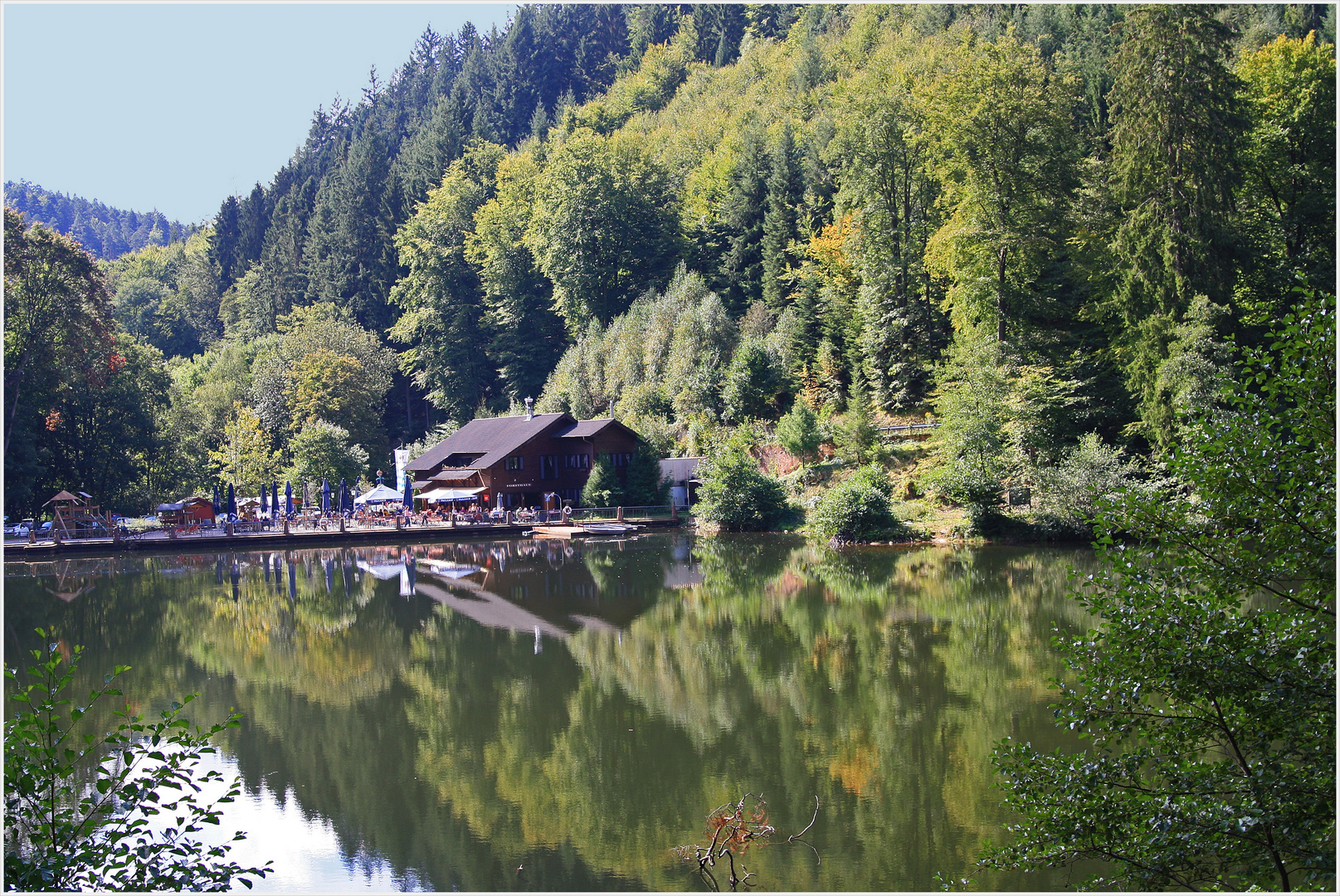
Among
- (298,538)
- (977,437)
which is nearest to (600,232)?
(298,538)

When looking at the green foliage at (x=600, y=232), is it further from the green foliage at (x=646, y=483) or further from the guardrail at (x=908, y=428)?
the guardrail at (x=908, y=428)

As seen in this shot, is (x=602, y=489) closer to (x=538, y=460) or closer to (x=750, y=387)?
(x=538, y=460)

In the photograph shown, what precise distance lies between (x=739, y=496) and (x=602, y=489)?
7.69 m

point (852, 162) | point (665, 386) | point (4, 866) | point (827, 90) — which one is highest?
point (827, 90)

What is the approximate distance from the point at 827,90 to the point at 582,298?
2071 cm

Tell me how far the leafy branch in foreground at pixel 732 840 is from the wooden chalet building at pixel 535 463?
114ft

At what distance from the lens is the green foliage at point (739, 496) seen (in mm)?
39031

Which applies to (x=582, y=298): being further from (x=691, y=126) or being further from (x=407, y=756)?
(x=407, y=756)

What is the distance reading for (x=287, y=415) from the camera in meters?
59.6

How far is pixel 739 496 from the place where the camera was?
38.9 metres

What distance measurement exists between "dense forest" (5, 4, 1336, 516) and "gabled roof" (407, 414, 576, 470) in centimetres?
451

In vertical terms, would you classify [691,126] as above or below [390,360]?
above

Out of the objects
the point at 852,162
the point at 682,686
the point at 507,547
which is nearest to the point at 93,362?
the point at 507,547

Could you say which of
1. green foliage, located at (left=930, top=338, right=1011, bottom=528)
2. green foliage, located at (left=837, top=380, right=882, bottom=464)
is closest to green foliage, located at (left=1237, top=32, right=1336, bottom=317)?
green foliage, located at (left=930, top=338, right=1011, bottom=528)
